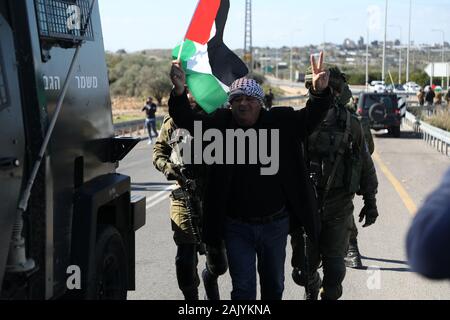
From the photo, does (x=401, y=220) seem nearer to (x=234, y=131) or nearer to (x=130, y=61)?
(x=234, y=131)

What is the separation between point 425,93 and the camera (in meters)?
45.8

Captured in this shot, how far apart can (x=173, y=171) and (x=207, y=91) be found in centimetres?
68

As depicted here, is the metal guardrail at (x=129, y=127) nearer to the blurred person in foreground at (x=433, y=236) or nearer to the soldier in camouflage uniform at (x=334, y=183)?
the soldier in camouflage uniform at (x=334, y=183)

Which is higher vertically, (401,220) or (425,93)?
(401,220)

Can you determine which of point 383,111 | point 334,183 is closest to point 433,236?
point 334,183

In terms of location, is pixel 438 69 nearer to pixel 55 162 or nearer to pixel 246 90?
pixel 246 90

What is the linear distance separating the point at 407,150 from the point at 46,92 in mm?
20008

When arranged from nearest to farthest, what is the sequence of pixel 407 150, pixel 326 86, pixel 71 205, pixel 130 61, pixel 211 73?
pixel 71 205
pixel 326 86
pixel 211 73
pixel 407 150
pixel 130 61

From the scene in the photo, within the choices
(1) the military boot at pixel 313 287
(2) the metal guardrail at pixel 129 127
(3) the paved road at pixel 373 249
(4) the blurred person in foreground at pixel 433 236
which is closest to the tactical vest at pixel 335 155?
(3) the paved road at pixel 373 249

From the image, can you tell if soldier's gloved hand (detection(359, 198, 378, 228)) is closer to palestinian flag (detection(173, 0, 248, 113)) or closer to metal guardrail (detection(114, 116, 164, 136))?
palestinian flag (detection(173, 0, 248, 113))

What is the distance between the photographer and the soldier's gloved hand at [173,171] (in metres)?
5.69

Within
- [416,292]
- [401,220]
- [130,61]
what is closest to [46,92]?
[416,292]

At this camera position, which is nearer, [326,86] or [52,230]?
[52,230]

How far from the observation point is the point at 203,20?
550 centimetres
